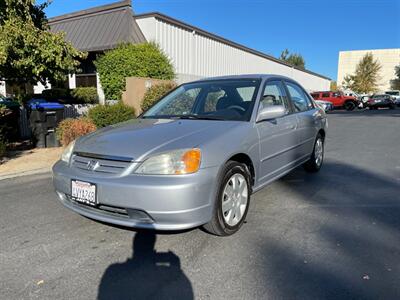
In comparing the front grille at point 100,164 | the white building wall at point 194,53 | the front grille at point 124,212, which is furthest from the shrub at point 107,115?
the white building wall at point 194,53

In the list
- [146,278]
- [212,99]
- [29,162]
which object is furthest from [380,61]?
[146,278]

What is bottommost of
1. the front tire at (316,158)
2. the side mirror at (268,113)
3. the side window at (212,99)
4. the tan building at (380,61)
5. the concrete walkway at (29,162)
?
the concrete walkway at (29,162)

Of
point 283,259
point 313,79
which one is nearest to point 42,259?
point 283,259

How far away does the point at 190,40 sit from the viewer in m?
16.8

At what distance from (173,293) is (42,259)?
4.25 feet

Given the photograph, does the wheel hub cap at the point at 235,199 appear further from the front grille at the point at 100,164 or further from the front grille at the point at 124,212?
the front grille at the point at 100,164

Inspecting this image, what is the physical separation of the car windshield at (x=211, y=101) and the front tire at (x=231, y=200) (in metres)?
0.68

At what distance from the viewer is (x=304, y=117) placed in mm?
5160

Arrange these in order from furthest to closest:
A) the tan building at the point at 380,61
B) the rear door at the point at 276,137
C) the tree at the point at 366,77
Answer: the tan building at the point at 380,61, the tree at the point at 366,77, the rear door at the point at 276,137

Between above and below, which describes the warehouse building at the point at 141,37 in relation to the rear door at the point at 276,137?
above

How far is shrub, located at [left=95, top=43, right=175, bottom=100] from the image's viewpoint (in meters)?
13.2

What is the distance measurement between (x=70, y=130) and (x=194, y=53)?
10440 mm

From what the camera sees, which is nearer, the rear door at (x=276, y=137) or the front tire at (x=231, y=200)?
the front tire at (x=231, y=200)

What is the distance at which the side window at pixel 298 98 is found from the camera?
16.8ft
